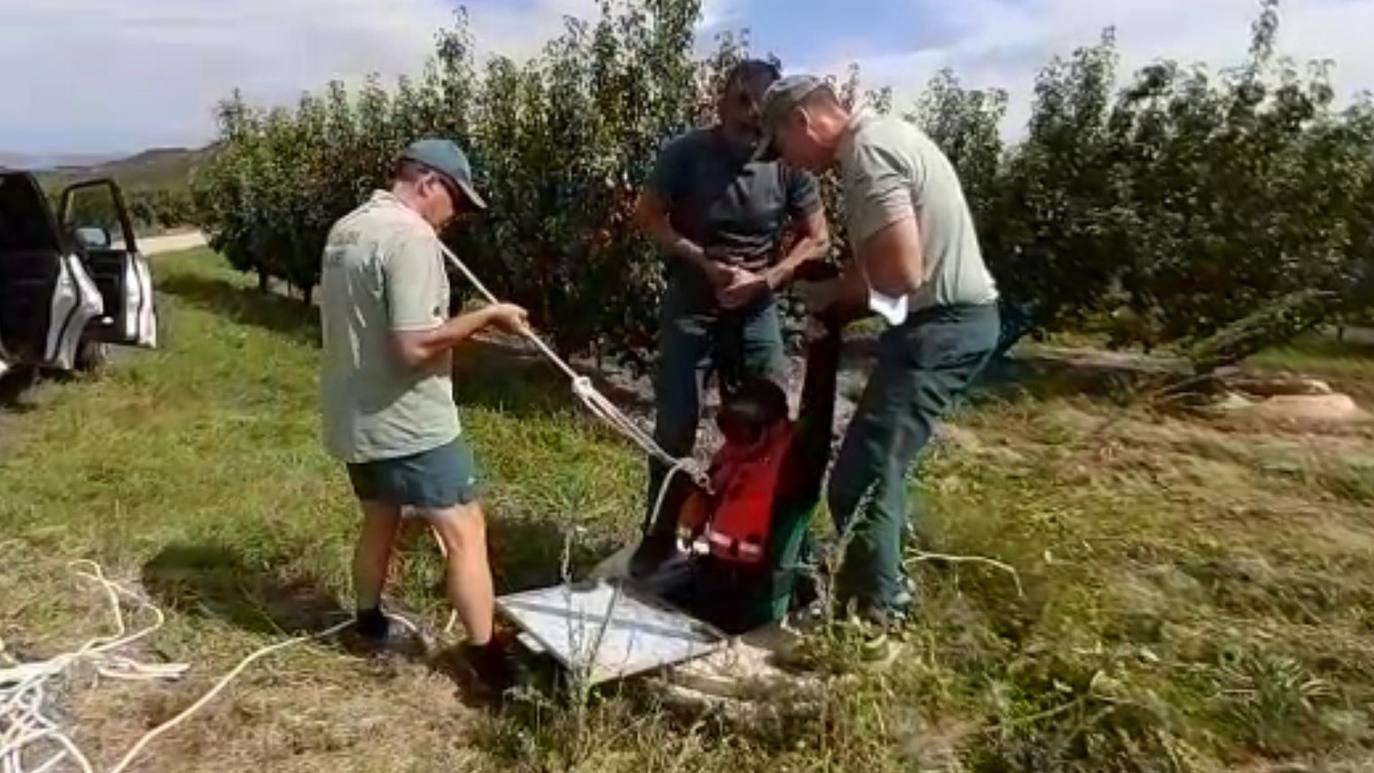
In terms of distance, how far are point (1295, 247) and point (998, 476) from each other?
6612 millimetres

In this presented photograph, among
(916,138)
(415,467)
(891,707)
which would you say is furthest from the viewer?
(415,467)

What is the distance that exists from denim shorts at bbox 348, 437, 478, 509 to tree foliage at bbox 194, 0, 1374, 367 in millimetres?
4256

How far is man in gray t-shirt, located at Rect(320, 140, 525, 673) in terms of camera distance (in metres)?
3.19

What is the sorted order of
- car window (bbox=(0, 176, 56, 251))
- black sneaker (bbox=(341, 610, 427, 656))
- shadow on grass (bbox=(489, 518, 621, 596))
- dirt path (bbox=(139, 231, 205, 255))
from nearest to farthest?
1. black sneaker (bbox=(341, 610, 427, 656))
2. shadow on grass (bbox=(489, 518, 621, 596))
3. car window (bbox=(0, 176, 56, 251))
4. dirt path (bbox=(139, 231, 205, 255))

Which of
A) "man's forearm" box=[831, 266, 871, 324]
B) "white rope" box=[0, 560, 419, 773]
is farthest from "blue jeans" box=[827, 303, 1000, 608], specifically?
"white rope" box=[0, 560, 419, 773]

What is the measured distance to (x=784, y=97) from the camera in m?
3.19

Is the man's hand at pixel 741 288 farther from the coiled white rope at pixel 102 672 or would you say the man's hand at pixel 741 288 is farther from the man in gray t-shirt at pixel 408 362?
the man in gray t-shirt at pixel 408 362

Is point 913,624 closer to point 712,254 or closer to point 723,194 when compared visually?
point 712,254

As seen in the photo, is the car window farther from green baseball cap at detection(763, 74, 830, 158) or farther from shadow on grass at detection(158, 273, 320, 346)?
green baseball cap at detection(763, 74, 830, 158)

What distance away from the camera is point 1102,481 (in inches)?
198

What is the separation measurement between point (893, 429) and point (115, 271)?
22.2 ft

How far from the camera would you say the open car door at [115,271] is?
8.03m

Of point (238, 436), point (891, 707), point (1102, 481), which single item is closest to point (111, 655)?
point (891, 707)

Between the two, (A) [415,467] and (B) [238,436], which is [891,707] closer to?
(A) [415,467]
